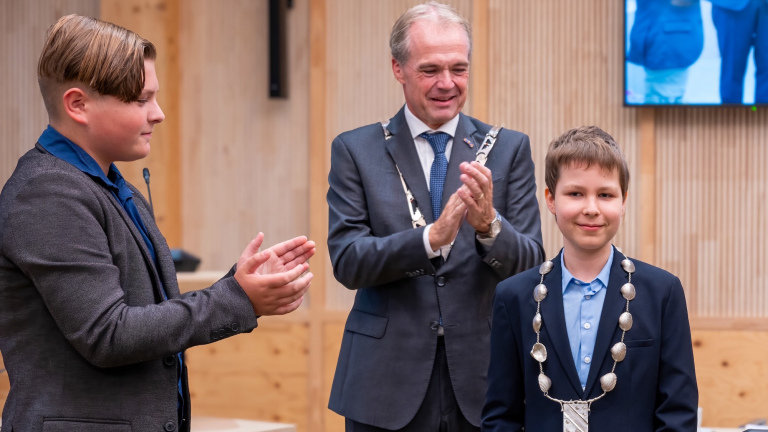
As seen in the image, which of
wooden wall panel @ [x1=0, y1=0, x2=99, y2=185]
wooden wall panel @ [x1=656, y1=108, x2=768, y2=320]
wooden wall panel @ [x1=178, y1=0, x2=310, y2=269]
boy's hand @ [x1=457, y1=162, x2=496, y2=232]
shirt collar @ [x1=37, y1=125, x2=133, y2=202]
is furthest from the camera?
wooden wall panel @ [x1=0, y1=0, x2=99, y2=185]

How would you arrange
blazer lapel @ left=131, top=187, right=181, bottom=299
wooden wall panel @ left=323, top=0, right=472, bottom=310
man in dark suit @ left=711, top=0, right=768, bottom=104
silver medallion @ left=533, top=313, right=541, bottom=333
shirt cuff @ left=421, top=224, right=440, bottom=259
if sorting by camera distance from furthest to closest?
1. wooden wall panel @ left=323, top=0, right=472, bottom=310
2. man in dark suit @ left=711, top=0, right=768, bottom=104
3. shirt cuff @ left=421, top=224, right=440, bottom=259
4. silver medallion @ left=533, top=313, right=541, bottom=333
5. blazer lapel @ left=131, top=187, right=181, bottom=299

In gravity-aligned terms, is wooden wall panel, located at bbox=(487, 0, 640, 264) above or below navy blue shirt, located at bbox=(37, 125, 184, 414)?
above

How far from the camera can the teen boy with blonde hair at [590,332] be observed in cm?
173

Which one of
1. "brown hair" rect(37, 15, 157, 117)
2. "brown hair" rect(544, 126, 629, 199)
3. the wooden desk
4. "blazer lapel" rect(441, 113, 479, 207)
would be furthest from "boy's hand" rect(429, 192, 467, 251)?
the wooden desk

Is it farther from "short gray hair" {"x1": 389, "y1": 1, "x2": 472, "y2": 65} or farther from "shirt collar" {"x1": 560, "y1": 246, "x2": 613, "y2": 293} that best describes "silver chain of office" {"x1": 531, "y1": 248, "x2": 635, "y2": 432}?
"short gray hair" {"x1": 389, "y1": 1, "x2": 472, "y2": 65}

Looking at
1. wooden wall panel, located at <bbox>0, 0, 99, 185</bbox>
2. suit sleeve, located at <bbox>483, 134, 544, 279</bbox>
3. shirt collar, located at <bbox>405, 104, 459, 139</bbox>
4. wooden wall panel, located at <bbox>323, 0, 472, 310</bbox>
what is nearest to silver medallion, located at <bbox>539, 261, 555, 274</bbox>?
suit sleeve, located at <bbox>483, 134, 544, 279</bbox>

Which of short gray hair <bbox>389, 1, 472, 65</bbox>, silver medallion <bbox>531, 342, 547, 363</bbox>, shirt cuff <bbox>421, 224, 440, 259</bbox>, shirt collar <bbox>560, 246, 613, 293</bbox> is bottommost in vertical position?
silver medallion <bbox>531, 342, 547, 363</bbox>

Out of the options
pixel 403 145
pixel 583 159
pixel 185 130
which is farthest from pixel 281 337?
pixel 583 159

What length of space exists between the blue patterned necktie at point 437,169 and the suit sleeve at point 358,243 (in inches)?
6.2

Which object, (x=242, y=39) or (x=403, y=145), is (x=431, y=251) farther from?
(x=242, y=39)

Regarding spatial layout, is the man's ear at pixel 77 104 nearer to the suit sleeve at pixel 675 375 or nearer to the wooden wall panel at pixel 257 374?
the suit sleeve at pixel 675 375

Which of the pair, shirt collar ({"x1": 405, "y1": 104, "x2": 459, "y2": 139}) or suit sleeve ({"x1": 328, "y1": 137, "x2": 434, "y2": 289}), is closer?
suit sleeve ({"x1": 328, "y1": 137, "x2": 434, "y2": 289})

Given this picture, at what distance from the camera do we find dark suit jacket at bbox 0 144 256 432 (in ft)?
4.85

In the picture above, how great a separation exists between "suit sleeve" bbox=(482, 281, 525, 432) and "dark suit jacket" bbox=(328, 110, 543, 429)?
1.15 feet
